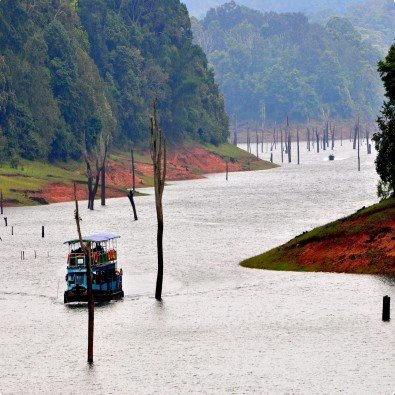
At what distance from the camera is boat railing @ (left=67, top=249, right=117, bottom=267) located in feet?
294

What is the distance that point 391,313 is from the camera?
79500 millimetres

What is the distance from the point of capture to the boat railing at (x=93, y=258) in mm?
89750

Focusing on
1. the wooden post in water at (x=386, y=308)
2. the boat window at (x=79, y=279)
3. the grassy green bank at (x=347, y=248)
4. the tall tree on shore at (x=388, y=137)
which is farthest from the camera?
the tall tree on shore at (x=388, y=137)

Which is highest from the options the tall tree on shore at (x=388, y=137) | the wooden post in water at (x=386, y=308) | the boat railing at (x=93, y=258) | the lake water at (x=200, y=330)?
the tall tree on shore at (x=388, y=137)

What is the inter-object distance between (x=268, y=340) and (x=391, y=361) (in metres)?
10.2

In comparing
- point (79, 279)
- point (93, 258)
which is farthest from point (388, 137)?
point (79, 279)

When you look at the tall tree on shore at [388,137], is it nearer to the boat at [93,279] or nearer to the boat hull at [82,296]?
the boat at [93,279]

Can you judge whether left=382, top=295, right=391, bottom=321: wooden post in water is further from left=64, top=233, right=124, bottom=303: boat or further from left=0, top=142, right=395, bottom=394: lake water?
left=64, top=233, right=124, bottom=303: boat

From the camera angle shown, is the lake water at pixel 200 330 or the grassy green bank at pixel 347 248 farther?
the grassy green bank at pixel 347 248

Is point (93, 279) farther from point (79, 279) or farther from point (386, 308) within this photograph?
point (386, 308)

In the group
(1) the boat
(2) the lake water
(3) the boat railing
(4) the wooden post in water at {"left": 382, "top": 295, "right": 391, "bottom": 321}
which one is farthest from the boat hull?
(4) the wooden post in water at {"left": 382, "top": 295, "right": 391, "bottom": 321}

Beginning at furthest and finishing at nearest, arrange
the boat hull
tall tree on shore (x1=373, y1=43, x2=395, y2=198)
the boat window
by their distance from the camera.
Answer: tall tree on shore (x1=373, y1=43, x2=395, y2=198) < the boat hull < the boat window

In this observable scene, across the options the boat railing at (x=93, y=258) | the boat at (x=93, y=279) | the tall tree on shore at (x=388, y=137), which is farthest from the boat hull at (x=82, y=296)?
the tall tree on shore at (x=388, y=137)

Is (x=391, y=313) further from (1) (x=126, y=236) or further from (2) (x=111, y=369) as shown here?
(1) (x=126, y=236)
